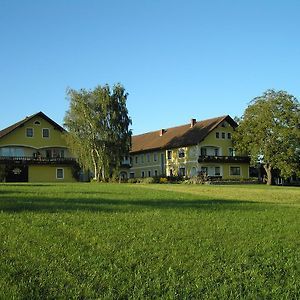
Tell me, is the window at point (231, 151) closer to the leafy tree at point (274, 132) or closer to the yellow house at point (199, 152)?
the yellow house at point (199, 152)

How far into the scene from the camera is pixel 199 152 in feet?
235

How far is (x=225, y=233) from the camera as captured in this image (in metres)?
12.4

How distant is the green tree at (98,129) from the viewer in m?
59.2

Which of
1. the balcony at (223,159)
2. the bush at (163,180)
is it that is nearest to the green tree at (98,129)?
the bush at (163,180)

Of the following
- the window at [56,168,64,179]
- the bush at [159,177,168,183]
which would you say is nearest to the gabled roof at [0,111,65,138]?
the window at [56,168,64,179]

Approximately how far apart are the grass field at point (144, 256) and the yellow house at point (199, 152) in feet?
188

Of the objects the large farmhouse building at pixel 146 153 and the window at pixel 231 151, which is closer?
the large farmhouse building at pixel 146 153

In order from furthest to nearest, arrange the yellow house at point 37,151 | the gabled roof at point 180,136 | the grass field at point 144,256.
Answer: the gabled roof at point 180,136
the yellow house at point 37,151
the grass field at point 144,256

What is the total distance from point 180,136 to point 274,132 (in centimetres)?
1617

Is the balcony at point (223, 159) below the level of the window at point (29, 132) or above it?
below

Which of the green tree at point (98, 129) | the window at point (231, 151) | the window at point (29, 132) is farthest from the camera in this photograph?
the window at point (231, 151)

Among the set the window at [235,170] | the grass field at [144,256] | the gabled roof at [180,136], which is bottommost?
the grass field at [144,256]

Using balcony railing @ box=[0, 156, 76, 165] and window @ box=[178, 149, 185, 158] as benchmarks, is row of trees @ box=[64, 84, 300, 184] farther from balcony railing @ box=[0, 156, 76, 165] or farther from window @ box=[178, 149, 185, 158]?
window @ box=[178, 149, 185, 158]

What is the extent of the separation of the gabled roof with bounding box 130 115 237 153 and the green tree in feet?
49.1
